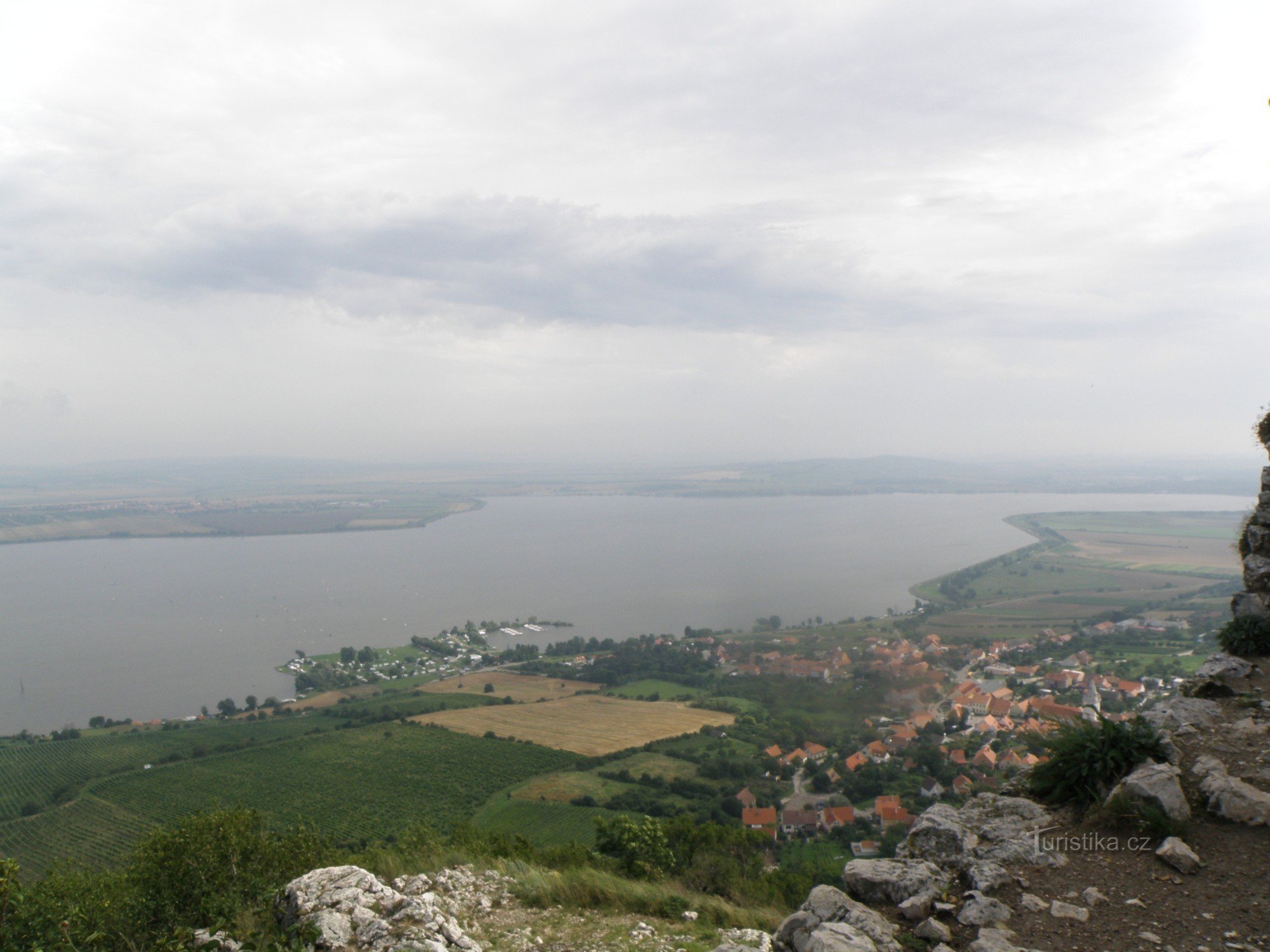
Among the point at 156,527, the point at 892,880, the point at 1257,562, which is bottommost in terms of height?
Result: the point at 156,527

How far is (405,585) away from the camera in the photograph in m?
75.2

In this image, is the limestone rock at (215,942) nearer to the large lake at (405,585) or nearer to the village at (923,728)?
the village at (923,728)

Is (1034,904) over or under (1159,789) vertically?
under

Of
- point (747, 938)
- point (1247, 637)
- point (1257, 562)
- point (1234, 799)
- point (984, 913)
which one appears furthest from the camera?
point (1257, 562)

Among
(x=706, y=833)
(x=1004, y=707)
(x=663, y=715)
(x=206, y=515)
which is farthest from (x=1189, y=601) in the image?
(x=206, y=515)

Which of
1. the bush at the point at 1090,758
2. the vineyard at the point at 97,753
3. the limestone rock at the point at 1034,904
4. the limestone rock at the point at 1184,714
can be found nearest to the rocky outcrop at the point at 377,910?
the limestone rock at the point at 1034,904

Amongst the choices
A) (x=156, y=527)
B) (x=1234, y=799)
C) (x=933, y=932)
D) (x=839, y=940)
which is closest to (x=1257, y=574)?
(x=1234, y=799)

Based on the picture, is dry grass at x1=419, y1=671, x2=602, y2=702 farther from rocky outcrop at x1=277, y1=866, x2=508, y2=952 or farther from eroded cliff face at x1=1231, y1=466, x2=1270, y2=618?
eroded cliff face at x1=1231, y1=466, x2=1270, y2=618

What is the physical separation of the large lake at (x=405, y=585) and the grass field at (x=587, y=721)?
16.2 metres

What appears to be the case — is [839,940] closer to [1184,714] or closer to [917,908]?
[917,908]

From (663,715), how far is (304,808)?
1686 cm

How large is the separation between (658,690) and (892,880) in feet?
116

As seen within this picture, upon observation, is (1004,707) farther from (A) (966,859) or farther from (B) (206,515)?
(B) (206,515)

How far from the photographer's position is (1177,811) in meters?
4.19
